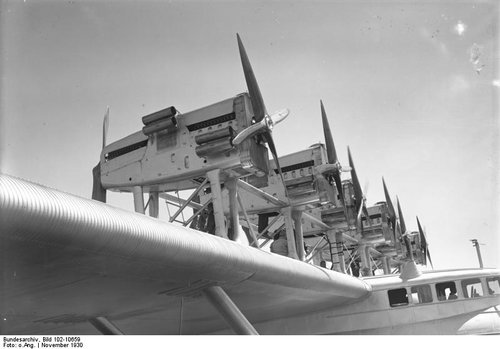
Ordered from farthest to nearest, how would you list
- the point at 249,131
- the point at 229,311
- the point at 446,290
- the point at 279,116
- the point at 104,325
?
the point at 279,116, the point at 249,131, the point at 446,290, the point at 104,325, the point at 229,311

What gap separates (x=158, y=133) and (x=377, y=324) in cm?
899

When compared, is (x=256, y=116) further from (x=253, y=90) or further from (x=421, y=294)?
(x=421, y=294)

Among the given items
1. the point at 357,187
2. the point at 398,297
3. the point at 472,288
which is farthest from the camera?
the point at 357,187

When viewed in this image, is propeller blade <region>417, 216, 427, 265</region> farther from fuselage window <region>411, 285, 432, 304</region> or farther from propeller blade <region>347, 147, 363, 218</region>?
fuselage window <region>411, 285, 432, 304</region>

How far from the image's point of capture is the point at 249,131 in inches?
544

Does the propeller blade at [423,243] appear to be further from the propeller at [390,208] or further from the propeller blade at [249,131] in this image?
the propeller blade at [249,131]

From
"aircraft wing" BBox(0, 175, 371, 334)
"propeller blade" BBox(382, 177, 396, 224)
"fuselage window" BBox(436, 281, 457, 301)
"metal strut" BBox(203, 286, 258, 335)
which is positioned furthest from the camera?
"propeller blade" BBox(382, 177, 396, 224)

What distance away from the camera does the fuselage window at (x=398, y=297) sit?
44.5 ft

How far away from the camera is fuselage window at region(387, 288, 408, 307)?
13562mm

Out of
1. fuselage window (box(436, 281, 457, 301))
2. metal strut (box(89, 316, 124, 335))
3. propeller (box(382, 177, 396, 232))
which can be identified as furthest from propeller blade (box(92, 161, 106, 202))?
propeller (box(382, 177, 396, 232))

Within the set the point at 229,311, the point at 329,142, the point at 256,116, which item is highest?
the point at 329,142

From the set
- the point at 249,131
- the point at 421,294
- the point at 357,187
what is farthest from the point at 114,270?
the point at 357,187

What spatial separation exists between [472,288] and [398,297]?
1996mm

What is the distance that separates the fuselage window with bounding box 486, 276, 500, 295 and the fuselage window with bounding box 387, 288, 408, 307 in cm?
224
